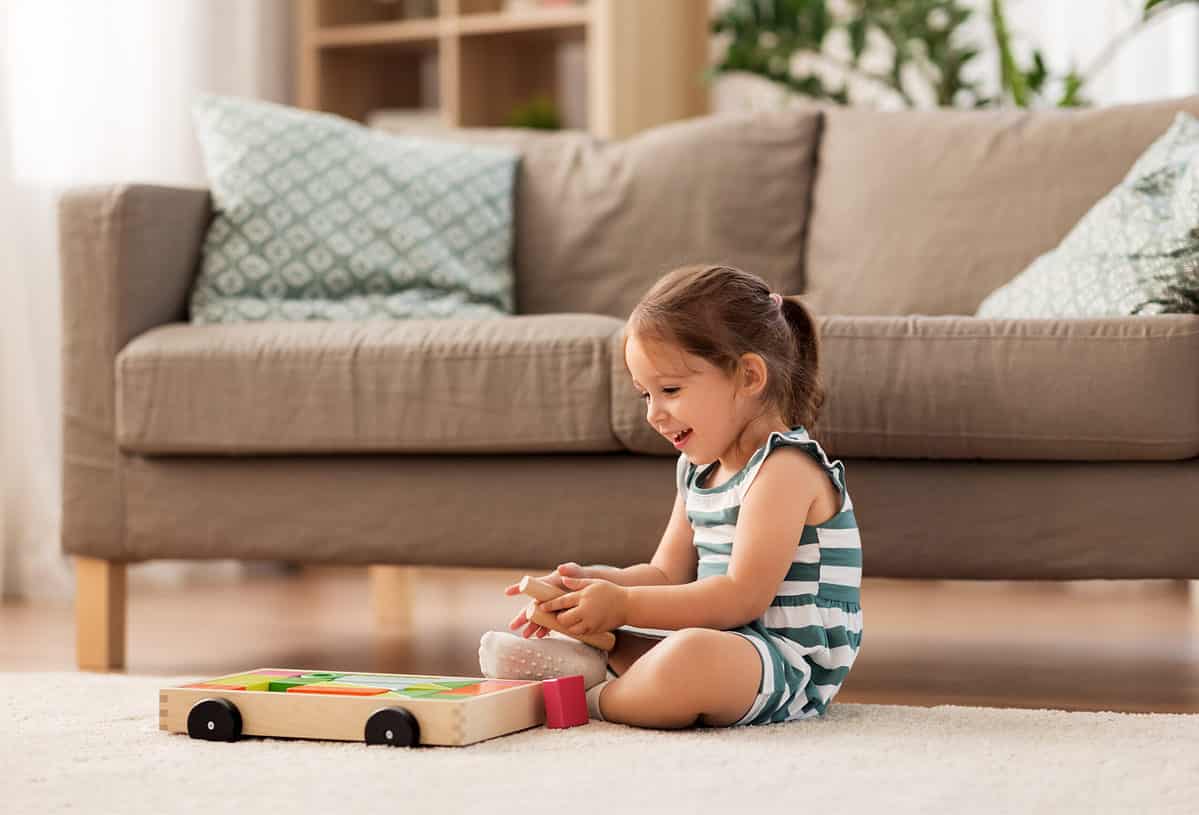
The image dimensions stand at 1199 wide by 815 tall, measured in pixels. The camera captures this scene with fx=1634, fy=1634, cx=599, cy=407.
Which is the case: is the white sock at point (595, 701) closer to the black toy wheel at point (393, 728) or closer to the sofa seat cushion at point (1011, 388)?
the black toy wheel at point (393, 728)

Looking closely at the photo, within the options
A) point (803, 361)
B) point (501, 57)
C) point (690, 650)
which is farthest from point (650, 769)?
point (501, 57)

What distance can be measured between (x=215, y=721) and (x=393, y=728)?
0.19m

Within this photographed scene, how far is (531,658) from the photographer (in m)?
1.63

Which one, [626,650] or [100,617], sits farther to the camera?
[100,617]

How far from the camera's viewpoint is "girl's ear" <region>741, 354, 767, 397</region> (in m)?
1.66

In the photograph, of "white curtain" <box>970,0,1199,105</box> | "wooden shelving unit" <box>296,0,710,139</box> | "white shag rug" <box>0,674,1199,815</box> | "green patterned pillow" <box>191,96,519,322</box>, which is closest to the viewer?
"white shag rug" <box>0,674,1199,815</box>

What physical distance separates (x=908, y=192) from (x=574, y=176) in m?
0.57

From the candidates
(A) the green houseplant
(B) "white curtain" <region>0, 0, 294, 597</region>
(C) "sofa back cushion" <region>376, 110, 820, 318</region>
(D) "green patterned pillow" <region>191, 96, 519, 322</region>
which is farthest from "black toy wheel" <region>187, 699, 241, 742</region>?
(A) the green houseplant

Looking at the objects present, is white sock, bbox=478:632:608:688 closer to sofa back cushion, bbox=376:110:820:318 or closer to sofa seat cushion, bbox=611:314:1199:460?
sofa seat cushion, bbox=611:314:1199:460

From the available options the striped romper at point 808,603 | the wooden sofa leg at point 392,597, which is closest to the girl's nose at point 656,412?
the striped romper at point 808,603

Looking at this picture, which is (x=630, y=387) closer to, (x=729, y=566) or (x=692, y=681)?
(x=729, y=566)

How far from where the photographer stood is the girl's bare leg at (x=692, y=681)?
5.06ft

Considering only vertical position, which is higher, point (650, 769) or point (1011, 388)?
point (1011, 388)

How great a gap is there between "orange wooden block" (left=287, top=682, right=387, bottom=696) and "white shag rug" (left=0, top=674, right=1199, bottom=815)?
57mm
